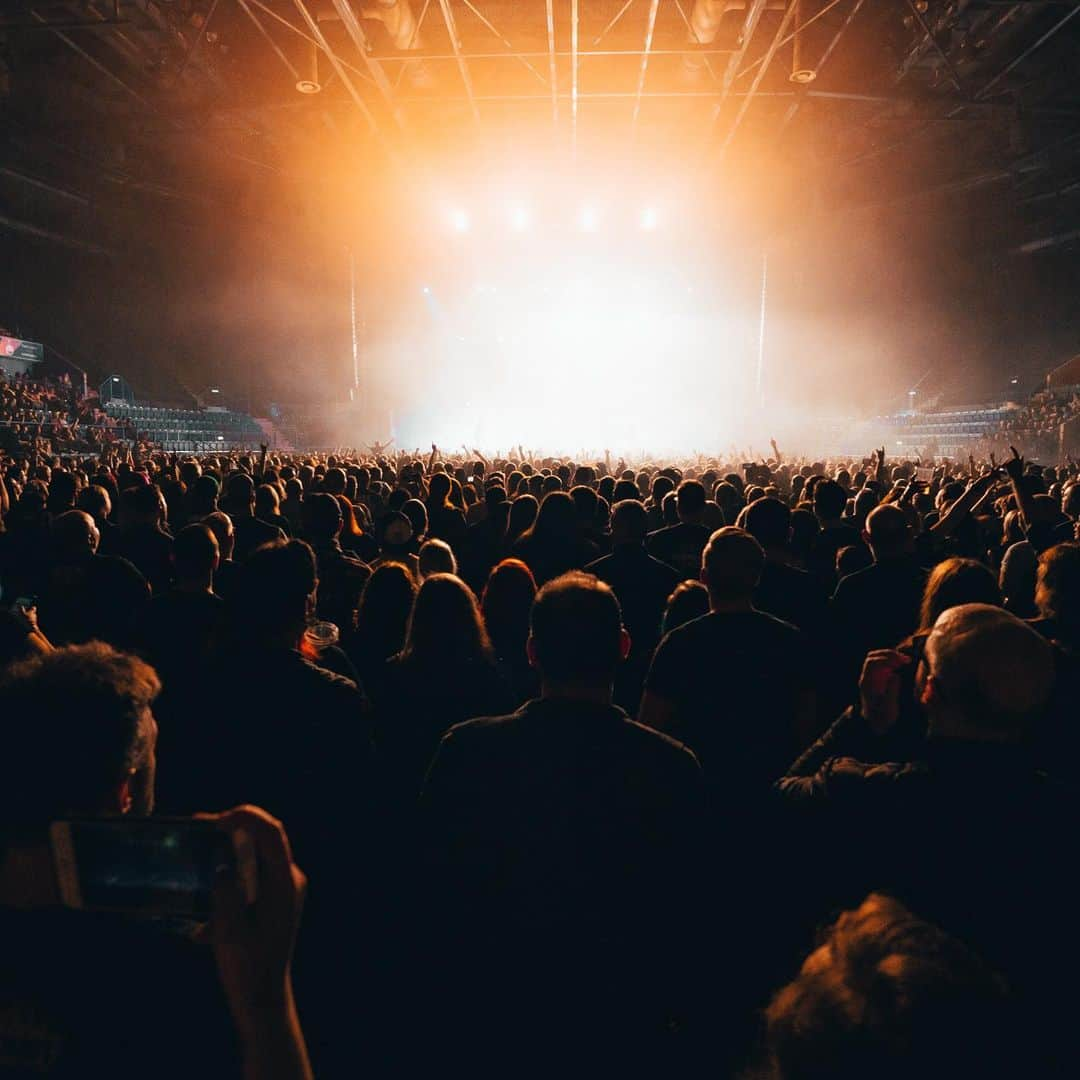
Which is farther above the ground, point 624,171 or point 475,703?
point 624,171

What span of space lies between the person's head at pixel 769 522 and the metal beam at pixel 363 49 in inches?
663

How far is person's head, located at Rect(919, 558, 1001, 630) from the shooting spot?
3.23 m

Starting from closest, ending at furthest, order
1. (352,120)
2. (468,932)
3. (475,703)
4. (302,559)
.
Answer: (468,932)
(302,559)
(475,703)
(352,120)

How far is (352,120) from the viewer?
2930cm

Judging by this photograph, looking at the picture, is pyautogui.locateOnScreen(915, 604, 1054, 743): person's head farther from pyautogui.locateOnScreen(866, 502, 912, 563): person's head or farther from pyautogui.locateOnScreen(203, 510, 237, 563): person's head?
pyautogui.locateOnScreen(203, 510, 237, 563): person's head

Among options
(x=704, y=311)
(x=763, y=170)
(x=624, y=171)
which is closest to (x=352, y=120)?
(x=624, y=171)

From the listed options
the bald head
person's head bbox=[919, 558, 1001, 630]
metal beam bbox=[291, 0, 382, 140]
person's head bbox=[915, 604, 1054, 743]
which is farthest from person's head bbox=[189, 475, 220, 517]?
metal beam bbox=[291, 0, 382, 140]

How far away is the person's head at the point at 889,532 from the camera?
450 centimetres

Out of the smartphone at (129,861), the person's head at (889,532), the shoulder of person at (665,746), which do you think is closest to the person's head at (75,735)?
the smartphone at (129,861)

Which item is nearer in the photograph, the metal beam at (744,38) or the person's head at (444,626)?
the person's head at (444,626)

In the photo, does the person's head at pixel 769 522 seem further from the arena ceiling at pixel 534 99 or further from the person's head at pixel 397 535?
the arena ceiling at pixel 534 99

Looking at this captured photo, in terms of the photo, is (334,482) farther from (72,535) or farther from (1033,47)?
(1033,47)

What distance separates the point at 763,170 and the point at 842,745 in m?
36.5

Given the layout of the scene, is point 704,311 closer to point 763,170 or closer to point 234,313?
point 763,170
